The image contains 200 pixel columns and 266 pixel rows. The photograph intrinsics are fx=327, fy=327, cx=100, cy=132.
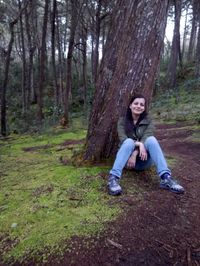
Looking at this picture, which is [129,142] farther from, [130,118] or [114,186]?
[114,186]

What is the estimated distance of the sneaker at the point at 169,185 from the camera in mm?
3850

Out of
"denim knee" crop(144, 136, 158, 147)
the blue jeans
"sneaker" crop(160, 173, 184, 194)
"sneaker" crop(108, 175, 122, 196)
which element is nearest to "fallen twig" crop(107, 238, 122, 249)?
"sneaker" crop(108, 175, 122, 196)

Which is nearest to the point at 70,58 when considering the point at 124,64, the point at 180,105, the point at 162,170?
the point at 180,105

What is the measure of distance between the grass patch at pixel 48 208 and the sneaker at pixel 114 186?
0.36ft

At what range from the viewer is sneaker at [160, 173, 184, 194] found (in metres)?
3.85

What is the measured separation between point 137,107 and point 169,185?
1035mm

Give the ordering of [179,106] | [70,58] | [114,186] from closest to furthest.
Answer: [114,186], [70,58], [179,106]

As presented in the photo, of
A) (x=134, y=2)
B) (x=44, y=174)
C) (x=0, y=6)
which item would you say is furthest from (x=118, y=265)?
(x=0, y=6)

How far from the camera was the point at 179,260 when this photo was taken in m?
2.72

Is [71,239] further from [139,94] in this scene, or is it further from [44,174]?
[139,94]

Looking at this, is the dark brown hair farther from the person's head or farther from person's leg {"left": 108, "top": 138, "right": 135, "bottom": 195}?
person's leg {"left": 108, "top": 138, "right": 135, "bottom": 195}

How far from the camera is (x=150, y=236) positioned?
2988 millimetres

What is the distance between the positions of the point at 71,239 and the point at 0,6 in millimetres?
17252

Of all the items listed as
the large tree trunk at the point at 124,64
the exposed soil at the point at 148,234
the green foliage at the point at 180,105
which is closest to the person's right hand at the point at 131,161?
the exposed soil at the point at 148,234
